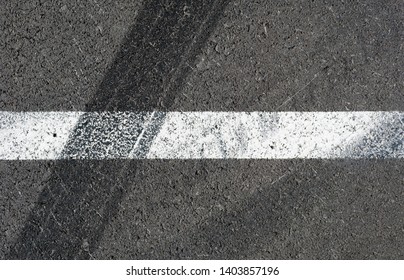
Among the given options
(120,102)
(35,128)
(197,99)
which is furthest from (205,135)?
(35,128)

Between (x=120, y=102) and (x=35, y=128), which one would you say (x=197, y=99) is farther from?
(x=35, y=128)

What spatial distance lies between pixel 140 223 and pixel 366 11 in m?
1.86

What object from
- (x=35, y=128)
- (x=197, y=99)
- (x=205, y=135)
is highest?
(x=197, y=99)

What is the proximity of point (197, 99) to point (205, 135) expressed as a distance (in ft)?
0.72

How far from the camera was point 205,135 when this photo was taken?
2.48 m

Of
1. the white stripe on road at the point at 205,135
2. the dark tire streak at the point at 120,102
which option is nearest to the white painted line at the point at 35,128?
the white stripe on road at the point at 205,135

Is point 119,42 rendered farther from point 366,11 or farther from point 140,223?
point 366,11

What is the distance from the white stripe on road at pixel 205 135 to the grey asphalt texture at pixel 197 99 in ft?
0.17

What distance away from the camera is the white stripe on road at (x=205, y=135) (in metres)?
2.46

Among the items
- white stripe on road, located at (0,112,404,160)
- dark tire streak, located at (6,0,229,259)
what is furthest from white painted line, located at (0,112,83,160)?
dark tire streak, located at (6,0,229,259)

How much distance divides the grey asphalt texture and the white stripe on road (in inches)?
2.0

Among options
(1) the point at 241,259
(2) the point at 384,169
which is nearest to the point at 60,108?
(1) the point at 241,259

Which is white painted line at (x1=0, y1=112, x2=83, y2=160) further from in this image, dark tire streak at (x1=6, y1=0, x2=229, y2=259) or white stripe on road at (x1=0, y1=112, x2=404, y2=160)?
dark tire streak at (x1=6, y1=0, x2=229, y2=259)

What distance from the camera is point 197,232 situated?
2.53m
